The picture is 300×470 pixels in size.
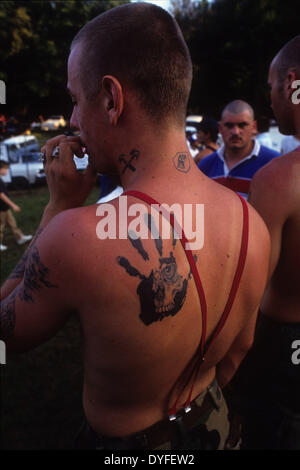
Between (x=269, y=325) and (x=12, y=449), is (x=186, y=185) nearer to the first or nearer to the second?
(x=269, y=325)

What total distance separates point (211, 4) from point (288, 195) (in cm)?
3595

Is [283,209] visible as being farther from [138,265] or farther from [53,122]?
[53,122]

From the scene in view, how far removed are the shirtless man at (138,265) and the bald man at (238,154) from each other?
9.70ft

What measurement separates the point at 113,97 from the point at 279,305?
4.96ft

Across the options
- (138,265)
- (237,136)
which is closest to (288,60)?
(138,265)

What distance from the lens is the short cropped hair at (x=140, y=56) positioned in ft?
3.75

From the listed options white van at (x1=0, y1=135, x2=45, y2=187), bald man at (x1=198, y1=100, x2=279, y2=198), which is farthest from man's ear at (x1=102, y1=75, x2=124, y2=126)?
white van at (x1=0, y1=135, x2=45, y2=187)

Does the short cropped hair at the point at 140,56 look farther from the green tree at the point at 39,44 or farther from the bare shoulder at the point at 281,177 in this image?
the green tree at the point at 39,44

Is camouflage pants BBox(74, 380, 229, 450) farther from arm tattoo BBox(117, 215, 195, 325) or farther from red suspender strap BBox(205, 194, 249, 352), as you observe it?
arm tattoo BBox(117, 215, 195, 325)

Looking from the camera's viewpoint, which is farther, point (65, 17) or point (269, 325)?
point (65, 17)

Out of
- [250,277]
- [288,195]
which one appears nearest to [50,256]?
[250,277]

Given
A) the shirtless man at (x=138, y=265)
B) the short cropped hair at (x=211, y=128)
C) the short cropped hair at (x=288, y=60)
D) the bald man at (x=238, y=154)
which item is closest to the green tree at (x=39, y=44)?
the short cropped hair at (x=211, y=128)
